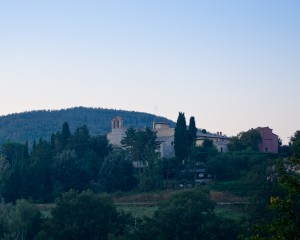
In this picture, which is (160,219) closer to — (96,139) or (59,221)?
(59,221)

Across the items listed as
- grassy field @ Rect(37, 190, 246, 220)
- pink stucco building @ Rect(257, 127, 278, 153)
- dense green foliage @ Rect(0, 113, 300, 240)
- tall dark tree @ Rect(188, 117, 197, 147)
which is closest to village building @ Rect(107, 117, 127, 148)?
dense green foliage @ Rect(0, 113, 300, 240)

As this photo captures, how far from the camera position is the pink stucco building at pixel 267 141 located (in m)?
66.8

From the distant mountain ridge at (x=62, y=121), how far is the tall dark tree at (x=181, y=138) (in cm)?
8198

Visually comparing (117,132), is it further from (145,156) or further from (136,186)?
(136,186)

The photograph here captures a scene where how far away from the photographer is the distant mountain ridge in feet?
465

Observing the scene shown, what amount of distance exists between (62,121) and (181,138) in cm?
9710

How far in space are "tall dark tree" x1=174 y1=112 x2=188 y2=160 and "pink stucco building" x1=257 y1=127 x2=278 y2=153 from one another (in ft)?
38.9

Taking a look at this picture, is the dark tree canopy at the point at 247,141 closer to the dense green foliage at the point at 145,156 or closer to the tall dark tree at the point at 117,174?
the dense green foliage at the point at 145,156

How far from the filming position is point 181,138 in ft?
191

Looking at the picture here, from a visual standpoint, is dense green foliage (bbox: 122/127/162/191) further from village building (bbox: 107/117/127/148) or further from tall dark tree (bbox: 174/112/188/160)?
village building (bbox: 107/117/127/148)

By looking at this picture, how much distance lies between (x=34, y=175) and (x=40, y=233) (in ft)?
56.5

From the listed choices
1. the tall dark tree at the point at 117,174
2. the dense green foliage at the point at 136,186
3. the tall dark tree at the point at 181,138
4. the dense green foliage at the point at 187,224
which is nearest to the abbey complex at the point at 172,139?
the dense green foliage at the point at 136,186

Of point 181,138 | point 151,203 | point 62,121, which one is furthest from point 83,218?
point 62,121

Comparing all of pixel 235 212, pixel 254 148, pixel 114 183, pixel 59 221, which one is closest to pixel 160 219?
pixel 59 221
